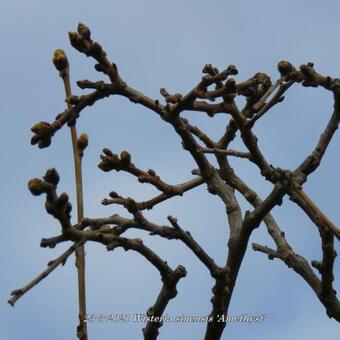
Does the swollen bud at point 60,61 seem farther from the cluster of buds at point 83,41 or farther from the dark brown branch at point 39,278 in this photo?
the dark brown branch at point 39,278

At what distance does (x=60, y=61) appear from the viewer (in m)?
3.36

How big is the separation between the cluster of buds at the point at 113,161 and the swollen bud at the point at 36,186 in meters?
1.36

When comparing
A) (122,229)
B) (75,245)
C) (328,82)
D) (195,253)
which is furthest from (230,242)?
(75,245)

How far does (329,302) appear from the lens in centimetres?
391

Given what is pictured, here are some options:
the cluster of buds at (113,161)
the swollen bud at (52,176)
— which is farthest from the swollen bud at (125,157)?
the swollen bud at (52,176)

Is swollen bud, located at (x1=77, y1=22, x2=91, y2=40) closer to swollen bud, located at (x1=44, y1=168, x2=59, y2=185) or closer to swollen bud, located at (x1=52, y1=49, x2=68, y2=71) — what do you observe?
swollen bud, located at (x1=52, y1=49, x2=68, y2=71)

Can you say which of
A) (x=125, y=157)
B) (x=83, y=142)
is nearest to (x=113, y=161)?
(x=125, y=157)

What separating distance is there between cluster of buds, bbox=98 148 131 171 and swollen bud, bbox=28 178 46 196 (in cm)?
136

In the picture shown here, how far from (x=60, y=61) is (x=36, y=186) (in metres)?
0.85

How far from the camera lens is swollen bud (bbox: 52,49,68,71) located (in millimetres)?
Result: 3352

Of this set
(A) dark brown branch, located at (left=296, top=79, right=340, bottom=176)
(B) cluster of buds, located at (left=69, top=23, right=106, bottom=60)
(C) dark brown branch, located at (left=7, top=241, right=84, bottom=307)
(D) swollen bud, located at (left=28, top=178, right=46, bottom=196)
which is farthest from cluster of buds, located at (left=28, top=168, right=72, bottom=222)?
(A) dark brown branch, located at (left=296, top=79, right=340, bottom=176)

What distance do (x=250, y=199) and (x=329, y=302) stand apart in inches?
34.0

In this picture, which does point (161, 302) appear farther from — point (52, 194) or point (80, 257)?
point (52, 194)

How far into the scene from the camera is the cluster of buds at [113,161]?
13.3ft
